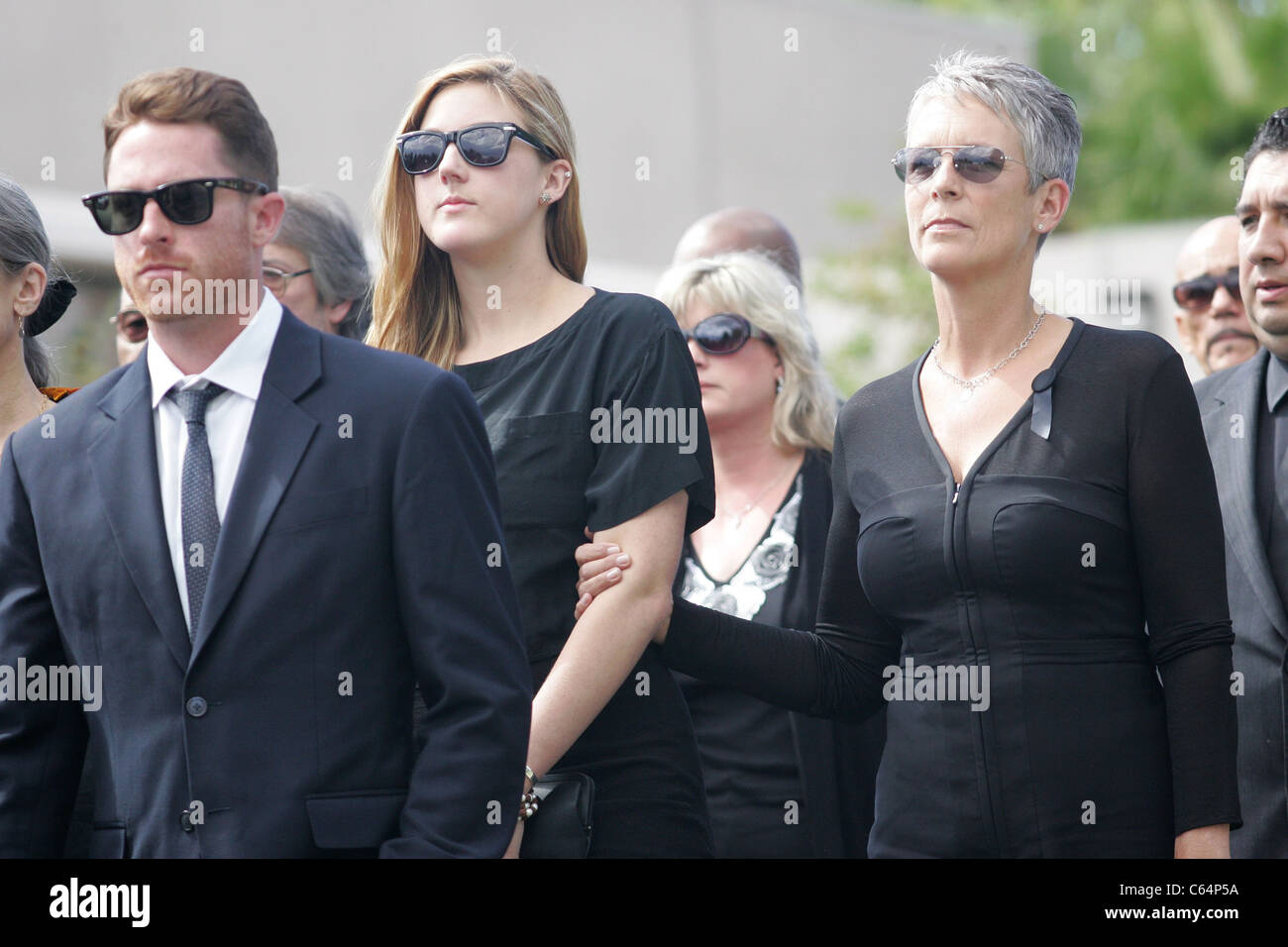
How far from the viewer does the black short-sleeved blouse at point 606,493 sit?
10.8 ft

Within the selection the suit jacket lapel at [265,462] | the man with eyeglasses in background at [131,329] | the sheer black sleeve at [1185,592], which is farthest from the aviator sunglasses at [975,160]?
the man with eyeglasses in background at [131,329]

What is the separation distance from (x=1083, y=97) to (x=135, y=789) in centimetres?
2684

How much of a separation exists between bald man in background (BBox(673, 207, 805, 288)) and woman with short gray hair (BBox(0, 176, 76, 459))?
7.32 ft

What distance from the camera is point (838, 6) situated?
55.2 ft

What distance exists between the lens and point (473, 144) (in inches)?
135

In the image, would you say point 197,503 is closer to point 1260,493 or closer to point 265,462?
point 265,462

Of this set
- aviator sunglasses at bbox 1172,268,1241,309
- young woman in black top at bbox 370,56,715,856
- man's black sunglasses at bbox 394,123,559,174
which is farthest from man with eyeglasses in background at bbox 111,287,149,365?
aviator sunglasses at bbox 1172,268,1241,309

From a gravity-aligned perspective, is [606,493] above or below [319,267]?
below

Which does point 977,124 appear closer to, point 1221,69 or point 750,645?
point 750,645

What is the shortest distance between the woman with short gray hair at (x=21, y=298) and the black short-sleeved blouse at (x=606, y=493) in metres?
1.11

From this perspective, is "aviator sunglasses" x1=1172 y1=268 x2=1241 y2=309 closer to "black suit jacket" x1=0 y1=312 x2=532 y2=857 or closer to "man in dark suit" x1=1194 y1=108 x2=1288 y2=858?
"man in dark suit" x1=1194 y1=108 x2=1288 y2=858

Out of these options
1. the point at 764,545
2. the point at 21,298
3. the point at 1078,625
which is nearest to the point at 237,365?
the point at 21,298

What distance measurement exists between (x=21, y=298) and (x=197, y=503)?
4.38ft

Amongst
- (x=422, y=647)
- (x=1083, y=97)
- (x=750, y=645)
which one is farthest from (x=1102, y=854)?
(x=1083, y=97)
